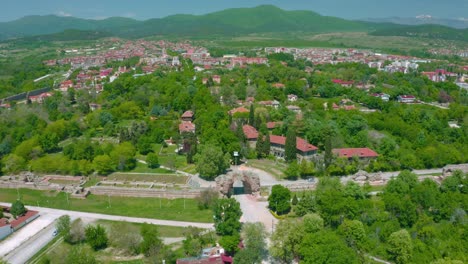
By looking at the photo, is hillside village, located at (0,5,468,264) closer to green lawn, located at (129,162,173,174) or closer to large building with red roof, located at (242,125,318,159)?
large building with red roof, located at (242,125,318,159)

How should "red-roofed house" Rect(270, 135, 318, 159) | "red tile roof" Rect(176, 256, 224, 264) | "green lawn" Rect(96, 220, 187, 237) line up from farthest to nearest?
"red-roofed house" Rect(270, 135, 318, 159), "green lawn" Rect(96, 220, 187, 237), "red tile roof" Rect(176, 256, 224, 264)

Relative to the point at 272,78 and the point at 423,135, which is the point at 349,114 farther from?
the point at 272,78

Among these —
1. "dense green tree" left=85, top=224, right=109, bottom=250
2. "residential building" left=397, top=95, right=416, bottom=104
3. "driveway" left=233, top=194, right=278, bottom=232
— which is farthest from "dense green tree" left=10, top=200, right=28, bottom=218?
"residential building" left=397, top=95, right=416, bottom=104

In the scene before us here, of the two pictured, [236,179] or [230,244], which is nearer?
[230,244]

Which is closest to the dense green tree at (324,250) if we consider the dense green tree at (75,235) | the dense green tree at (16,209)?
the dense green tree at (75,235)

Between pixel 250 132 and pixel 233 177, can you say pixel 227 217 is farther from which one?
pixel 250 132

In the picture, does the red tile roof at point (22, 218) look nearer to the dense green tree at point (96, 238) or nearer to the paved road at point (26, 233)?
the paved road at point (26, 233)

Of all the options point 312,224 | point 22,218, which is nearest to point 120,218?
point 22,218
